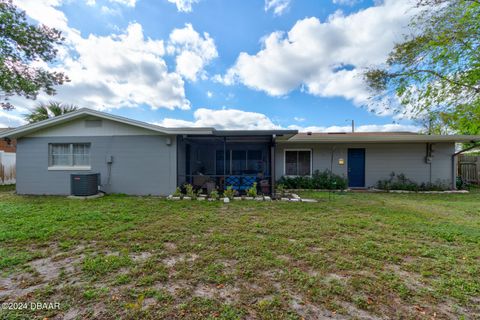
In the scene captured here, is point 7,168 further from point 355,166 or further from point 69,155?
point 355,166

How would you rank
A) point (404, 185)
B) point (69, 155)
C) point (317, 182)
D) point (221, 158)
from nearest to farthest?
1. point (69, 155)
2. point (404, 185)
3. point (317, 182)
4. point (221, 158)

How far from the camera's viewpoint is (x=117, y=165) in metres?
7.64

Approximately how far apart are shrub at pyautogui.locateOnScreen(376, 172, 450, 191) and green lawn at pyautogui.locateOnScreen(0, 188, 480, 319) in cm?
422

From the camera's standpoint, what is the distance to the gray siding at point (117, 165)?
24.5 ft

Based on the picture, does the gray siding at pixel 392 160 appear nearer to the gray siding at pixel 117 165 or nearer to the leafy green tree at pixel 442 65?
the leafy green tree at pixel 442 65

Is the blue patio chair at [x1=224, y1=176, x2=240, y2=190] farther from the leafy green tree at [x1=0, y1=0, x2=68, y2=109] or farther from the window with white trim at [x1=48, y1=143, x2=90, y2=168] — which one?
the leafy green tree at [x1=0, y1=0, x2=68, y2=109]

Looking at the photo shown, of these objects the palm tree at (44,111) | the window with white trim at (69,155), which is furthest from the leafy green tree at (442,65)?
the palm tree at (44,111)

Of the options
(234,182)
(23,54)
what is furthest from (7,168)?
(234,182)

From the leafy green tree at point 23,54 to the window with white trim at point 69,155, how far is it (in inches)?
161

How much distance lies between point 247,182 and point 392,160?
7.04 meters

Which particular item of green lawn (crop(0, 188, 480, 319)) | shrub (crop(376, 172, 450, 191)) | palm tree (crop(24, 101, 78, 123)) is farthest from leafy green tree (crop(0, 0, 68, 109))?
shrub (crop(376, 172, 450, 191))

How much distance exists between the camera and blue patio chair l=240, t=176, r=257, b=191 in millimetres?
7820

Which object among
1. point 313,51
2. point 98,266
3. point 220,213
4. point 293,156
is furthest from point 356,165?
point 98,266

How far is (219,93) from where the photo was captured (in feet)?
44.1
